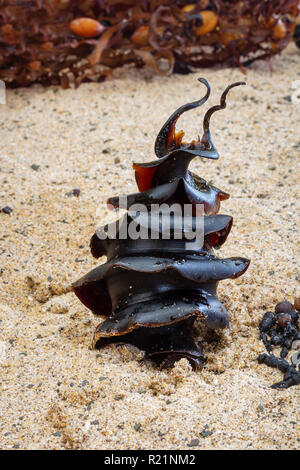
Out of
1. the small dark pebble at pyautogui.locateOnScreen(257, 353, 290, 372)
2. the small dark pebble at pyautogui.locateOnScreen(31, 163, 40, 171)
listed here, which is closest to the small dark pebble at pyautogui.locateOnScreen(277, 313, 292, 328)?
the small dark pebble at pyautogui.locateOnScreen(257, 353, 290, 372)

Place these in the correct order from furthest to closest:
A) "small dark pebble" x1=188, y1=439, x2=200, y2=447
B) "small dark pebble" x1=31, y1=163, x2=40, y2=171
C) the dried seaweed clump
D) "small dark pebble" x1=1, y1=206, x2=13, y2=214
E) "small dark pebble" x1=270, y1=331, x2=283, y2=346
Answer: the dried seaweed clump
"small dark pebble" x1=31, y1=163, x2=40, y2=171
"small dark pebble" x1=1, y1=206, x2=13, y2=214
"small dark pebble" x1=270, y1=331, x2=283, y2=346
"small dark pebble" x1=188, y1=439, x2=200, y2=447

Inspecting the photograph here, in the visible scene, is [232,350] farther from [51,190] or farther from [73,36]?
[73,36]

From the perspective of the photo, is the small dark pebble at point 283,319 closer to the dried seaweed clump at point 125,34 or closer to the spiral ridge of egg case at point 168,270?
the spiral ridge of egg case at point 168,270

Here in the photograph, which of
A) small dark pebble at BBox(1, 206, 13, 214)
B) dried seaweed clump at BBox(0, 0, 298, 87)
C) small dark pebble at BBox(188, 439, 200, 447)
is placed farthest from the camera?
dried seaweed clump at BBox(0, 0, 298, 87)

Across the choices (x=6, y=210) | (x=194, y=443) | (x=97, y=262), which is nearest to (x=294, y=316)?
(x=194, y=443)

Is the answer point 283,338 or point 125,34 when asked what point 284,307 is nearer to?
point 283,338

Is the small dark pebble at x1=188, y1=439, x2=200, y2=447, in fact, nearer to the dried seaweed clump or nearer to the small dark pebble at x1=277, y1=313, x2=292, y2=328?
the small dark pebble at x1=277, y1=313, x2=292, y2=328
